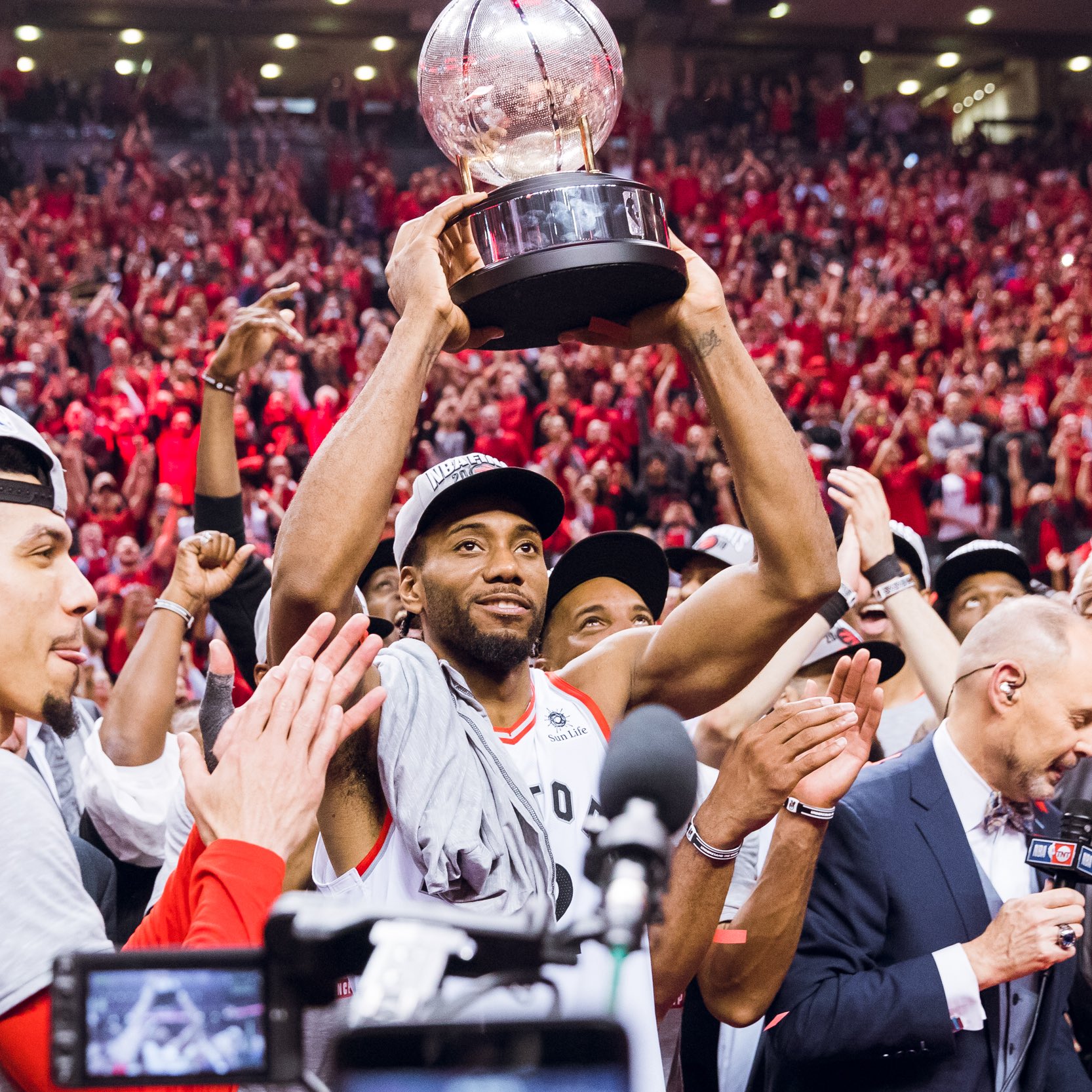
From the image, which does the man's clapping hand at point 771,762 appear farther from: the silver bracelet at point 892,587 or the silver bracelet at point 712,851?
the silver bracelet at point 892,587

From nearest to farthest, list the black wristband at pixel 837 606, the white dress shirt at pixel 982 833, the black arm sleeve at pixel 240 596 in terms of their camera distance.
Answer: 1. the white dress shirt at pixel 982 833
2. the black wristband at pixel 837 606
3. the black arm sleeve at pixel 240 596

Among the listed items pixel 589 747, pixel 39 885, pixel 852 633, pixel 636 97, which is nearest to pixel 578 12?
pixel 589 747

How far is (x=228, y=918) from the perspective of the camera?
4.43 feet

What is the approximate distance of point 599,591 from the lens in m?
3.42

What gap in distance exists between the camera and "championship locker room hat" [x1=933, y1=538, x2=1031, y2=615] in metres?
4.07

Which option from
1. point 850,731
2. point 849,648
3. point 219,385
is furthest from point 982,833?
point 219,385

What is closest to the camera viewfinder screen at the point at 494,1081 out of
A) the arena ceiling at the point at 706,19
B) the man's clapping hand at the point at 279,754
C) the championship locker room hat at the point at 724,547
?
the man's clapping hand at the point at 279,754

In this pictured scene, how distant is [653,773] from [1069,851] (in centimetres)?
168

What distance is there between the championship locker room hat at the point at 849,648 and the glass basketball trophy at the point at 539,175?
1.58 meters

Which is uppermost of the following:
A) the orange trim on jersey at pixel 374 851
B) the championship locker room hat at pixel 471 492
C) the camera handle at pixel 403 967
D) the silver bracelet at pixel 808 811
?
the championship locker room hat at pixel 471 492

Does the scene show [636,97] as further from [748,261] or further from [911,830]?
[911,830]

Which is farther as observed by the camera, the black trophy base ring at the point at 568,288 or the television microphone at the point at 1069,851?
the television microphone at the point at 1069,851

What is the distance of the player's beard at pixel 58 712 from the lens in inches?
63.2

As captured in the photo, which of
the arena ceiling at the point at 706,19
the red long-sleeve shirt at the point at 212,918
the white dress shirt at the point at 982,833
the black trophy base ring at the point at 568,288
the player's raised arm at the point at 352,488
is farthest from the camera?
the arena ceiling at the point at 706,19
